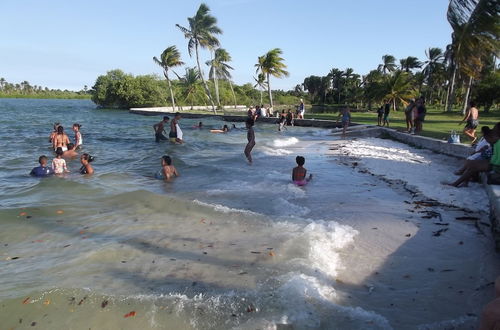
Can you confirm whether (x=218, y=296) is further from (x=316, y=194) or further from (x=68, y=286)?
(x=316, y=194)

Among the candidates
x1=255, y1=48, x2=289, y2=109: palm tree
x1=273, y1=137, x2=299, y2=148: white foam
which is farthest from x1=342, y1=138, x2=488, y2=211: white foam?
x1=255, y1=48, x2=289, y2=109: palm tree

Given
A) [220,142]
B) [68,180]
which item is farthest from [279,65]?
[68,180]

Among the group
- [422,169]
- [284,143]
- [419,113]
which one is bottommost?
[284,143]

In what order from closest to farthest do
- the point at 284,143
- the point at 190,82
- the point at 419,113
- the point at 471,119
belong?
1. the point at 471,119
2. the point at 419,113
3. the point at 284,143
4. the point at 190,82

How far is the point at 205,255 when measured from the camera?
4754 mm

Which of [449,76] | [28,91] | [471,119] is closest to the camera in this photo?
[471,119]

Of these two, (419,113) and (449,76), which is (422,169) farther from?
(449,76)

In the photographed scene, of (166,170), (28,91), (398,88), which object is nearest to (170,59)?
(398,88)

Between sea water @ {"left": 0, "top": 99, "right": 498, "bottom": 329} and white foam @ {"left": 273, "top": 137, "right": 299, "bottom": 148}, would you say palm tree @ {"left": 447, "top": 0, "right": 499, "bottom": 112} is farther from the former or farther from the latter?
sea water @ {"left": 0, "top": 99, "right": 498, "bottom": 329}

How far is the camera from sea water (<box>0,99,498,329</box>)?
3.41m

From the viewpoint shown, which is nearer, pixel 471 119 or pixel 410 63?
pixel 471 119

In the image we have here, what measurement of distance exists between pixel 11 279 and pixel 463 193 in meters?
8.01

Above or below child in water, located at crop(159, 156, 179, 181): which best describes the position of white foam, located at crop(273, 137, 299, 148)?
below

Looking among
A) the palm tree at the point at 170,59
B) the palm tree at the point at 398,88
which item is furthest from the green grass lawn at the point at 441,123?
the palm tree at the point at 170,59
